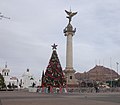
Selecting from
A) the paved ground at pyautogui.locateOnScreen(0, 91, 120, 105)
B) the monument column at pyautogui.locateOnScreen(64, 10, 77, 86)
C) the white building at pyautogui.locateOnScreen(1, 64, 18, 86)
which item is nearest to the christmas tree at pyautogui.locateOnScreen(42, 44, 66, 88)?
the monument column at pyautogui.locateOnScreen(64, 10, 77, 86)

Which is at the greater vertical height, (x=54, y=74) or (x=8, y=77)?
(x=8, y=77)

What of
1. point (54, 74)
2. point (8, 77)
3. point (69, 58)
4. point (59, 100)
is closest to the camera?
point (59, 100)

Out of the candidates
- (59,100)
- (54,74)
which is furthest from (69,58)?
(59,100)

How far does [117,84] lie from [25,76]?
45.9 meters

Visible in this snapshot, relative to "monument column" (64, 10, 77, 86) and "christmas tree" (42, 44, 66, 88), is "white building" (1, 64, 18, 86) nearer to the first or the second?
"monument column" (64, 10, 77, 86)

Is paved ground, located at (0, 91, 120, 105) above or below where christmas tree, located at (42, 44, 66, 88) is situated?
below

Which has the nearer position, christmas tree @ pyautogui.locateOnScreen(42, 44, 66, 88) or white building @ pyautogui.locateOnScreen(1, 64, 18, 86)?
christmas tree @ pyautogui.locateOnScreen(42, 44, 66, 88)

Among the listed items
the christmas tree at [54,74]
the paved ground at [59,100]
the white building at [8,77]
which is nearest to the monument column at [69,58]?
the christmas tree at [54,74]

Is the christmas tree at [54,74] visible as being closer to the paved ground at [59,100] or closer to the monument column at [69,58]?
the monument column at [69,58]

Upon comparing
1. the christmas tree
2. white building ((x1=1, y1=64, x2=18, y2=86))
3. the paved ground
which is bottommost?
the paved ground

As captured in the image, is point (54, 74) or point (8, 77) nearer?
point (54, 74)

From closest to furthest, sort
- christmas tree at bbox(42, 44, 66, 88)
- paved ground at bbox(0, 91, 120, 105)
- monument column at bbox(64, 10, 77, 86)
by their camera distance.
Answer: paved ground at bbox(0, 91, 120, 105), christmas tree at bbox(42, 44, 66, 88), monument column at bbox(64, 10, 77, 86)

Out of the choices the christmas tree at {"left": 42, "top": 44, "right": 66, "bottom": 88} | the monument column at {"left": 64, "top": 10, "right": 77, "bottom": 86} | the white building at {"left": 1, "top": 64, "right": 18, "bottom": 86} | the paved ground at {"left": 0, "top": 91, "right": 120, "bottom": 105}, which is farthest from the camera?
the white building at {"left": 1, "top": 64, "right": 18, "bottom": 86}

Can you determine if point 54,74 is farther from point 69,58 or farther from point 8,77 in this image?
point 8,77
